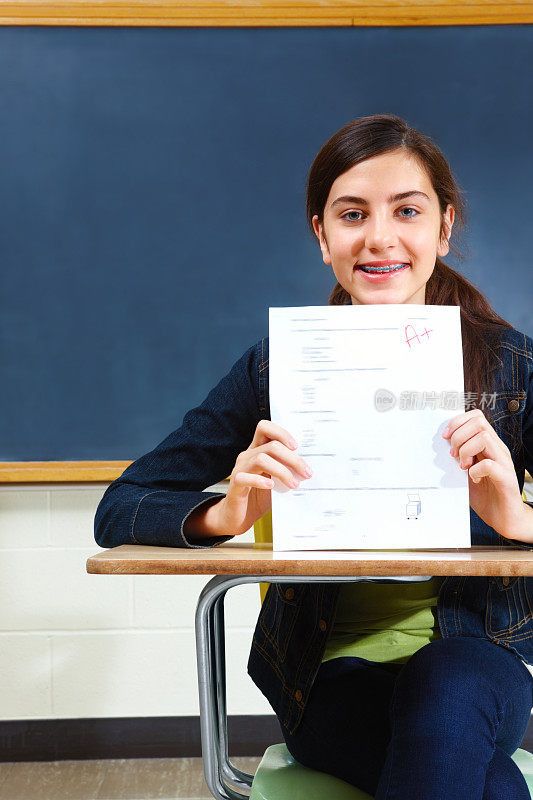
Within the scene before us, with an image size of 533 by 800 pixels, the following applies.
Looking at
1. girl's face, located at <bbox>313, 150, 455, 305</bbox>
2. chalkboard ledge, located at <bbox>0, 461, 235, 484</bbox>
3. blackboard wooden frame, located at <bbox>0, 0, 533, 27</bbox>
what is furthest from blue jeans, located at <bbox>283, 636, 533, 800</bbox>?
blackboard wooden frame, located at <bbox>0, 0, 533, 27</bbox>

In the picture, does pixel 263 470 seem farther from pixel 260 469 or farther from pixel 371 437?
pixel 371 437

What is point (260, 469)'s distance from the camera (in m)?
0.93

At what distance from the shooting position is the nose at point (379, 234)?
3.77 feet

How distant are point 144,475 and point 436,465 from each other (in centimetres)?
47

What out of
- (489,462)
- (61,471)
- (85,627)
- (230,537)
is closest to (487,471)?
(489,462)

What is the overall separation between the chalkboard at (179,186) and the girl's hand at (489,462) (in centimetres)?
134

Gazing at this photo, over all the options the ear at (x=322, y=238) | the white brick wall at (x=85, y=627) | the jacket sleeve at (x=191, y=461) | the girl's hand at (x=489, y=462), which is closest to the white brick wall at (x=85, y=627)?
the white brick wall at (x=85, y=627)

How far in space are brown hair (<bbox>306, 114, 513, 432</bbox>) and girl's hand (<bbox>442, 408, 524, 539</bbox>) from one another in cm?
22

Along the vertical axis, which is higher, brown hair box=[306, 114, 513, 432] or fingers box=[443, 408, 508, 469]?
brown hair box=[306, 114, 513, 432]

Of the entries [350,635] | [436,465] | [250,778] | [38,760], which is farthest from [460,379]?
[38,760]

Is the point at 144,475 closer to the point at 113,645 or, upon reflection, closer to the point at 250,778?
the point at 250,778

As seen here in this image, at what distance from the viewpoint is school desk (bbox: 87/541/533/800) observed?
75 cm

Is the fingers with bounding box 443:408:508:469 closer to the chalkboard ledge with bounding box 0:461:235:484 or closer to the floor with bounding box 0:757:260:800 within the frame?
the chalkboard ledge with bounding box 0:461:235:484

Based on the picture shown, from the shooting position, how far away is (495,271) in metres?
2.21
